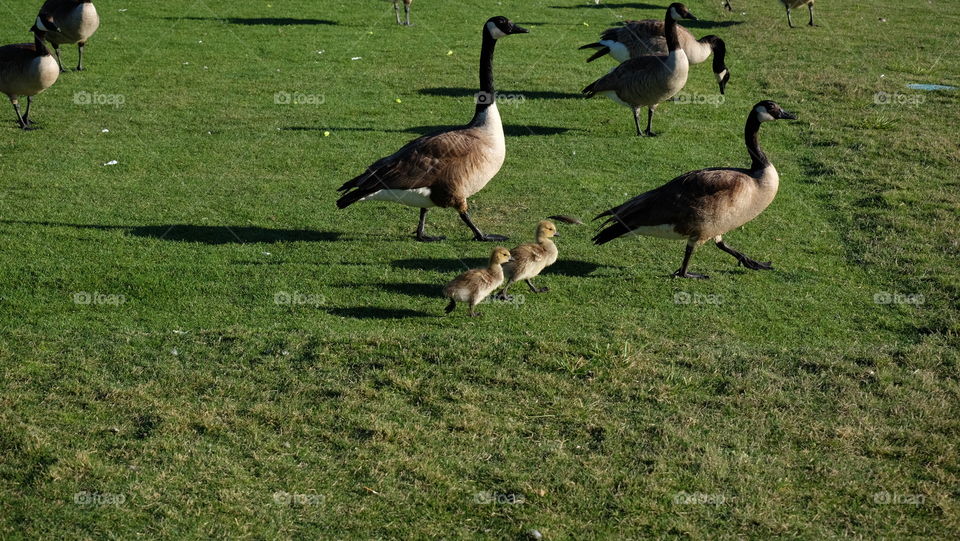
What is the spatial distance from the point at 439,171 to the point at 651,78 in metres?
6.39

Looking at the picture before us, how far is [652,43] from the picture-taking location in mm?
19438

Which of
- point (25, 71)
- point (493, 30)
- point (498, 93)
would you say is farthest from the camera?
point (498, 93)

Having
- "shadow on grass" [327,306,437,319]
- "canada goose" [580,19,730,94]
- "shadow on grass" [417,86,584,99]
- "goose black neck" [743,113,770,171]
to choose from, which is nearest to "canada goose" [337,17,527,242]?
"shadow on grass" [327,306,437,319]

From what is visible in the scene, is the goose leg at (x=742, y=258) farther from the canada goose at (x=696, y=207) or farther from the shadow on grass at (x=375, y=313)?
the shadow on grass at (x=375, y=313)

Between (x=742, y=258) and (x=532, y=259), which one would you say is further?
(x=742, y=258)

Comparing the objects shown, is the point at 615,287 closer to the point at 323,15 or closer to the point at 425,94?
the point at 425,94

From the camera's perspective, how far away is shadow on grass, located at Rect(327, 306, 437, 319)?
10219 mm

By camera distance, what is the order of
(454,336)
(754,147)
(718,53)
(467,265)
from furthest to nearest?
(718,53), (754,147), (467,265), (454,336)

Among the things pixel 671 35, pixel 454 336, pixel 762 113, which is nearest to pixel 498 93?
pixel 671 35

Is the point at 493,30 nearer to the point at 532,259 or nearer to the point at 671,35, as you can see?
the point at 532,259

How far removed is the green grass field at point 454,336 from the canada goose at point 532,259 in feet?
1.10

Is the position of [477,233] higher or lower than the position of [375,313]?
lower

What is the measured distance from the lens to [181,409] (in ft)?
27.8

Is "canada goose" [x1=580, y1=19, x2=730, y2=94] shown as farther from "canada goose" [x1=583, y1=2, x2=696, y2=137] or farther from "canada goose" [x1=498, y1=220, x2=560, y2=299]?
"canada goose" [x1=498, y1=220, x2=560, y2=299]
